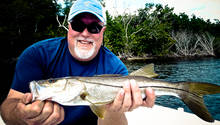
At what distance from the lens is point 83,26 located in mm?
2326

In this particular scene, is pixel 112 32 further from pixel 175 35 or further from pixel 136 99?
pixel 136 99

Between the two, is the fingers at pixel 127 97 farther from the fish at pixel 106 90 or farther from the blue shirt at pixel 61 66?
the blue shirt at pixel 61 66

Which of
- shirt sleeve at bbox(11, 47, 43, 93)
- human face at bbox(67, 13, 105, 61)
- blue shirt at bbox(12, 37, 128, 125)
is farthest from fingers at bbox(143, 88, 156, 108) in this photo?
shirt sleeve at bbox(11, 47, 43, 93)

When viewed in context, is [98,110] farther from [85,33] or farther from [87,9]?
[87,9]

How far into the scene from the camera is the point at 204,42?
45.2m

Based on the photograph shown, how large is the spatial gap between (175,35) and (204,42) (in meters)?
8.39

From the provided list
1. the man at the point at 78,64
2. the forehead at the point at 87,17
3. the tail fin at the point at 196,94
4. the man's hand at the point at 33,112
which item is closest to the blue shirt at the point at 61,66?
A: the man at the point at 78,64

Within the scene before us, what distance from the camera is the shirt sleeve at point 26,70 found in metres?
2.01

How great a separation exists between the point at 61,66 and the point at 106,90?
919 millimetres

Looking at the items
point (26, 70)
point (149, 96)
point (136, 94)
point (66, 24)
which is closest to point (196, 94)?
point (149, 96)

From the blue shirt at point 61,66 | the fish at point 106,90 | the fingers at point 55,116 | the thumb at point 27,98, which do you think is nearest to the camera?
the thumb at point 27,98

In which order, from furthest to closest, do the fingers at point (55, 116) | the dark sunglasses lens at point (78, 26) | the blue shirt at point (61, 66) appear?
1. the dark sunglasses lens at point (78, 26)
2. the blue shirt at point (61, 66)
3. the fingers at point (55, 116)

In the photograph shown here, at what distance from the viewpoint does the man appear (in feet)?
6.41

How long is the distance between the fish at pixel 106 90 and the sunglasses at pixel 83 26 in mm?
809
